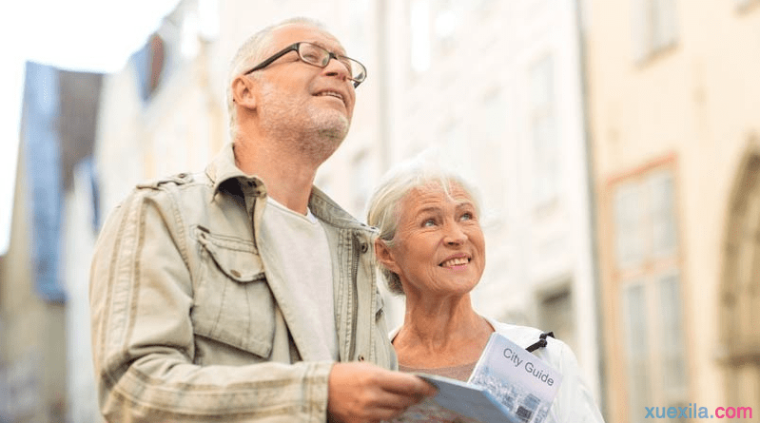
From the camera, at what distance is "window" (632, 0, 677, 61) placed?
11.9 m

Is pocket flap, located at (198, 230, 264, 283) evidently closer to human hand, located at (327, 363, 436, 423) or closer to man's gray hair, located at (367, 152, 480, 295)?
human hand, located at (327, 363, 436, 423)

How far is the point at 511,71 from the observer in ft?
48.3

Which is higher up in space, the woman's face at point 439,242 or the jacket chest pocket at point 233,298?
the woman's face at point 439,242

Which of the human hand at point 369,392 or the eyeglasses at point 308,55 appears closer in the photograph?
the human hand at point 369,392

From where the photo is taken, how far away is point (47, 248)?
127 feet

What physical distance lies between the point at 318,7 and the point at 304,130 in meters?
18.7

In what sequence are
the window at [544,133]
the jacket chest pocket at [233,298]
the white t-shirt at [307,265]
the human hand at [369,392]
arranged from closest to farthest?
the human hand at [369,392], the jacket chest pocket at [233,298], the white t-shirt at [307,265], the window at [544,133]

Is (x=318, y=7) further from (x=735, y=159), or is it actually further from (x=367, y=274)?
(x=367, y=274)

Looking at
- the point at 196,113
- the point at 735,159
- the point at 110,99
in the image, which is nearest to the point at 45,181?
the point at 110,99

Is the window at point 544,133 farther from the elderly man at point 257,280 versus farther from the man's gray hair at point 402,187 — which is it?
the elderly man at point 257,280

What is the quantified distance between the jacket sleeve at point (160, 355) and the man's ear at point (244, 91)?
0.36 m

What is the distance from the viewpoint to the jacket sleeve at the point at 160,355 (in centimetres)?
234

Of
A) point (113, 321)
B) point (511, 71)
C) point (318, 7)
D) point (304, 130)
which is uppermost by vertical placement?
point (318, 7)

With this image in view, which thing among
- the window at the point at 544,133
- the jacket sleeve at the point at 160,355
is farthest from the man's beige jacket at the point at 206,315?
the window at the point at 544,133
